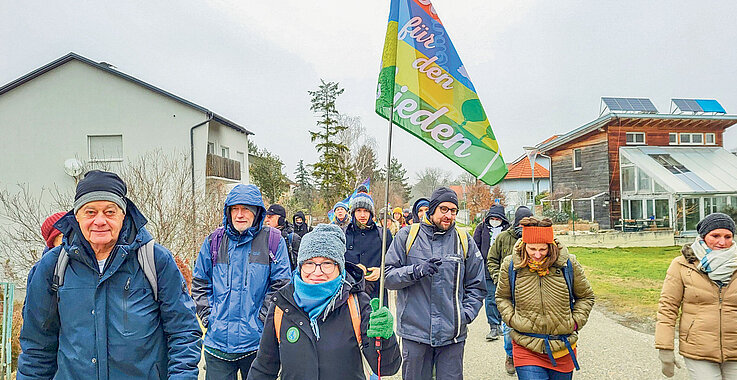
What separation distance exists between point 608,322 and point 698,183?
21.3 meters

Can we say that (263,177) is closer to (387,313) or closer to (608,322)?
(608,322)

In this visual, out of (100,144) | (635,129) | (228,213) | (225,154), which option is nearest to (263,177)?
(225,154)

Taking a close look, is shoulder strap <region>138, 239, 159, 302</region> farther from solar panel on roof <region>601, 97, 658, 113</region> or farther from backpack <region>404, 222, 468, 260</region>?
solar panel on roof <region>601, 97, 658, 113</region>

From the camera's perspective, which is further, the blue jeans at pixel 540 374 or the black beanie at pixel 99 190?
the blue jeans at pixel 540 374

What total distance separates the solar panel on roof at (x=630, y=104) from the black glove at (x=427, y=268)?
97.6ft

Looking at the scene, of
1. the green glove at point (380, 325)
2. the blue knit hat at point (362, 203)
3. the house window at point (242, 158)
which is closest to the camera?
the green glove at point (380, 325)

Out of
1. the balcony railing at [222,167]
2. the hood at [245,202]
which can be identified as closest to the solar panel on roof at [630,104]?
the balcony railing at [222,167]

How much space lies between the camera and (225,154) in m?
28.5

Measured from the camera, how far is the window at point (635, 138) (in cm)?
2983

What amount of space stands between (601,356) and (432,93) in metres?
5.11

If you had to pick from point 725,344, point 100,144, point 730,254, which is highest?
point 100,144

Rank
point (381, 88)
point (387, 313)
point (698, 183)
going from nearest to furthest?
point (387, 313), point (381, 88), point (698, 183)

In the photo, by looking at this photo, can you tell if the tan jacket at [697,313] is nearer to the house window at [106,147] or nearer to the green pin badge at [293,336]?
the green pin badge at [293,336]

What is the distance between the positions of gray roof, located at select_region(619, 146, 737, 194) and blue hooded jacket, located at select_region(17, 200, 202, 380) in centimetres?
2727
